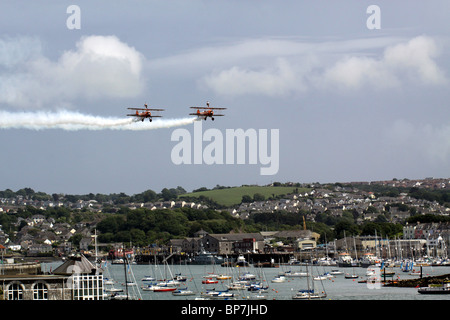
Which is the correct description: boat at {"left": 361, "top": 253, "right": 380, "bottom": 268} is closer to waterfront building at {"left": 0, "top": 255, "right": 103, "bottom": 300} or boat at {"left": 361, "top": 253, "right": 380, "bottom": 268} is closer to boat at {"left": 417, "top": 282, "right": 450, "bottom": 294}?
boat at {"left": 417, "top": 282, "right": 450, "bottom": 294}

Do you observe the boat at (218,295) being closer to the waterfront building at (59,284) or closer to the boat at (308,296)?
the boat at (308,296)

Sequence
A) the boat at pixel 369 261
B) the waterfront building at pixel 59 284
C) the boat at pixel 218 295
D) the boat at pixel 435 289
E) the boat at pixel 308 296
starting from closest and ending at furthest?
the waterfront building at pixel 59 284
the boat at pixel 308 296
the boat at pixel 435 289
the boat at pixel 218 295
the boat at pixel 369 261

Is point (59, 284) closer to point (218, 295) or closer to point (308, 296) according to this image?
point (308, 296)

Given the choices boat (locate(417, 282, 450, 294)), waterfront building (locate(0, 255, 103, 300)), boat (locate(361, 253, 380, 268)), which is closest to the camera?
waterfront building (locate(0, 255, 103, 300))

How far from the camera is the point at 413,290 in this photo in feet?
345

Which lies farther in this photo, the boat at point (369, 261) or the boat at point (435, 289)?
the boat at point (369, 261)

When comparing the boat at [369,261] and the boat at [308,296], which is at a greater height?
the boat at [308,296]

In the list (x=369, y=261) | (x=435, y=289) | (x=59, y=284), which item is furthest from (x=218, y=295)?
(x=369, y=261)

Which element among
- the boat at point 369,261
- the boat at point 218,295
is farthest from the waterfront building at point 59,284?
the boat at point 369,261

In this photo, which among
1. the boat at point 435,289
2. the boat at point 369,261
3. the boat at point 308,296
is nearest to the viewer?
the boat at point 308,296

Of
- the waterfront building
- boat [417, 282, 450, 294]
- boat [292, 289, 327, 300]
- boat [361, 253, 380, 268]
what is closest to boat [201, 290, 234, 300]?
boat [292, 289, 327, 300]

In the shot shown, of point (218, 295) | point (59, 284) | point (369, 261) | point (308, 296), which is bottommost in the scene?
point (369, 261)

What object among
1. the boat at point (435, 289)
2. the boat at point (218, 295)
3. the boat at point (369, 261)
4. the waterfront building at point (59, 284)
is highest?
the waterfront building at point (59, 284)
